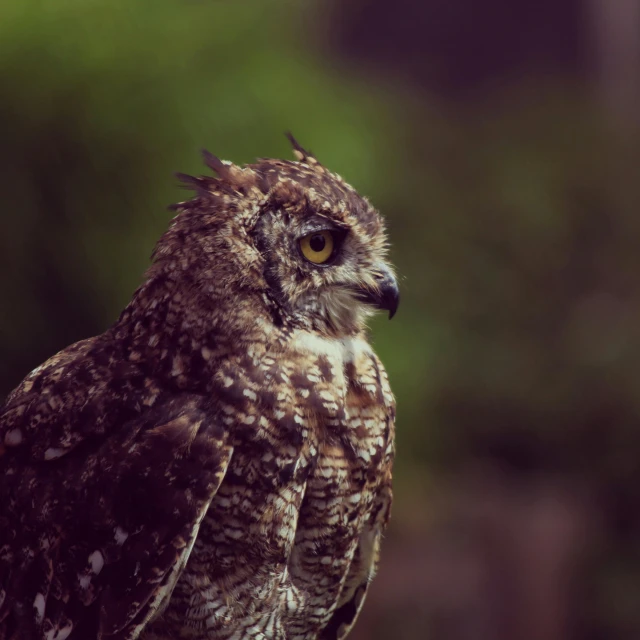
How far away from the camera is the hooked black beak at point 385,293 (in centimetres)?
251

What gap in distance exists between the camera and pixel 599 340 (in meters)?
7.14

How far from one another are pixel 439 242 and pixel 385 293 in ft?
19.0

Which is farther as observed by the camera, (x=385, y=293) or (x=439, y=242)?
(x=439, y=242)

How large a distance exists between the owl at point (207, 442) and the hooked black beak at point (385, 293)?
0.34ft

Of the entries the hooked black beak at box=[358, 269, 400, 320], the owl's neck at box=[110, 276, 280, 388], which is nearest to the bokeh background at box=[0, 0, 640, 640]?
the hooked black beak at box=[358, 269, 400, 320]

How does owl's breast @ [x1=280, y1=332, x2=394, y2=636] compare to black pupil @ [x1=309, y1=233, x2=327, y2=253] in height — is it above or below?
below

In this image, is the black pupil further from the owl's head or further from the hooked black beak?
the hooked black beak

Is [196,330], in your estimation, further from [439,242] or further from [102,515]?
[439,242]

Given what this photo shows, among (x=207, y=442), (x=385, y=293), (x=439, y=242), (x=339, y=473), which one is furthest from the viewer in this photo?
(x=439, y=242)

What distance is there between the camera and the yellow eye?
92.0 inches

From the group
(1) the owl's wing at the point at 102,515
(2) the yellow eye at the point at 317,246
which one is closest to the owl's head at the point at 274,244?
(2) the yellow eye at the point at 317,246

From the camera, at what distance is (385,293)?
2527 millimetres

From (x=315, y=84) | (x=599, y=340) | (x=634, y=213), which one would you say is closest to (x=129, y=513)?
(x=315, y=84)

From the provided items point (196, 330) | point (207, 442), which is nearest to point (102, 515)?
point (207, 442)
